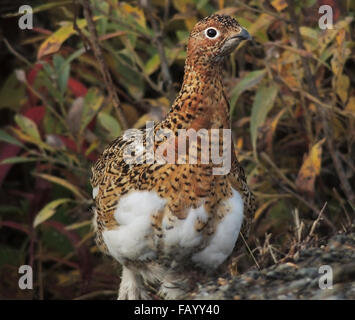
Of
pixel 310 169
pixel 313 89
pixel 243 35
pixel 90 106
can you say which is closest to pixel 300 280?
pixel 243 35

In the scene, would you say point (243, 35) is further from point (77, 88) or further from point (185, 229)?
point (77, 88)

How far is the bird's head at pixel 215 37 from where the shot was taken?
2.41m

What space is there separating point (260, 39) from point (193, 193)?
42.1 inches

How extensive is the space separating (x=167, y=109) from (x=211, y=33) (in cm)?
106

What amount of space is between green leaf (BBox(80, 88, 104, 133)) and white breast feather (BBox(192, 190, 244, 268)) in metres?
1.14

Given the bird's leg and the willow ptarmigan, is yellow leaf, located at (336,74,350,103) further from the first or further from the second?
the bird's leg

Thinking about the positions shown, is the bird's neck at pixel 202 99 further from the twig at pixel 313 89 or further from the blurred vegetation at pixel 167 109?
the twig at pixel 313 89

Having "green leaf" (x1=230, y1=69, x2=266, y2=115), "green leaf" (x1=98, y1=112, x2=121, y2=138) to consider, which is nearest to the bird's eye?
"green leaf" (x1=230, y1=69, x2=266, y2=115)

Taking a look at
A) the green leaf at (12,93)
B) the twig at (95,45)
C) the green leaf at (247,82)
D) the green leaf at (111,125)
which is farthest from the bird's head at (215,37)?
the green leaf at (12,93)

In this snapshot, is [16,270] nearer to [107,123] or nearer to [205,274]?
[107,123]

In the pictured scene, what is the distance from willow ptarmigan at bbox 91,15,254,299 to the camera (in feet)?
8.07

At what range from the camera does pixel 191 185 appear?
8.11 feet
